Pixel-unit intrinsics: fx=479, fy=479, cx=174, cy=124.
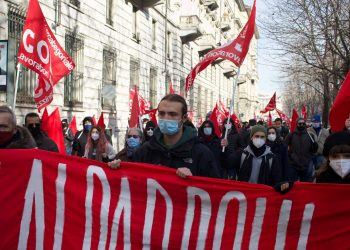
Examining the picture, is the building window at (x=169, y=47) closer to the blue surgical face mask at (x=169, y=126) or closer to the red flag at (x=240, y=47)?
the red flag at (x=240, y=47)

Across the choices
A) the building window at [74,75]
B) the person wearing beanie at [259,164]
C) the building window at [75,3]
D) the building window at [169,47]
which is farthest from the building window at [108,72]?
the person wearing beanie at [259,164]

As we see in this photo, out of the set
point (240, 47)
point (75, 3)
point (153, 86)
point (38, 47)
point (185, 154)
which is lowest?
point (185, 154)

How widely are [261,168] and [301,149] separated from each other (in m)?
3.97

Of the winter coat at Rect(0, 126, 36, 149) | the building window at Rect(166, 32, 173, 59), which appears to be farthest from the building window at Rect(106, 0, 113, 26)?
the winter coat at Rect(0, 126, 36, 149)

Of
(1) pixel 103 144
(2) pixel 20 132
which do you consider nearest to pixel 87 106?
(1) pixel 103 144

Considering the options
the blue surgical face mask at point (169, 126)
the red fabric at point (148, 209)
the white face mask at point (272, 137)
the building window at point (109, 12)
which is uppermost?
the building window at point (109, 12)

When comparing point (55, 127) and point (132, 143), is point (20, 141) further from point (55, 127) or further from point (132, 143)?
point (55, 127)

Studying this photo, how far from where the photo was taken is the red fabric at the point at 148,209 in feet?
11.7

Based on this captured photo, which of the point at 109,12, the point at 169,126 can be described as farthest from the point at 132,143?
the point at 109,12

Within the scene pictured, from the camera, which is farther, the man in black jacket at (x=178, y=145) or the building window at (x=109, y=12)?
the building window at (x=109, y=12)

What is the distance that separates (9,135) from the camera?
3844 mm

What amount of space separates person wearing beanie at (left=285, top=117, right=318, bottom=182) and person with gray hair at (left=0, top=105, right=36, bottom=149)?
241 inches

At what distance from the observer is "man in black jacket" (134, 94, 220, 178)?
343cm

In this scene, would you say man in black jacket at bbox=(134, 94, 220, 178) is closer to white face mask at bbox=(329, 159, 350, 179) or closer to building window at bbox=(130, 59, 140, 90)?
white face mask at bbox=(329, 159, 350, 179)
